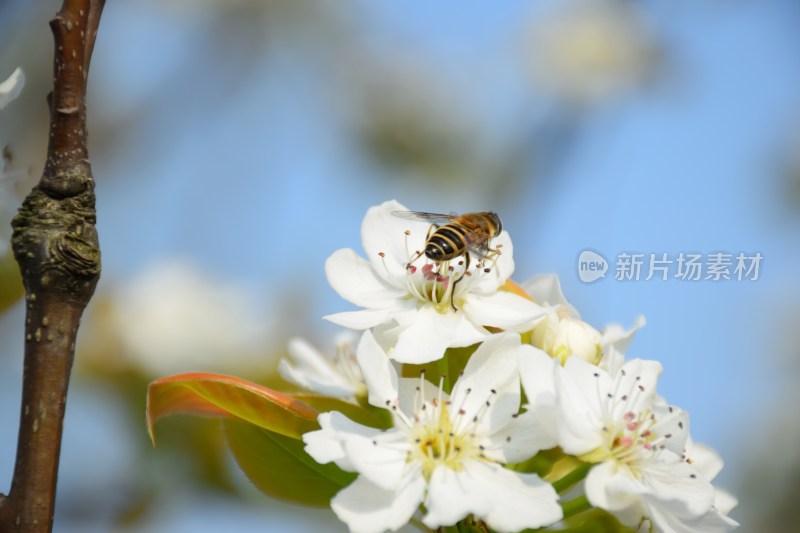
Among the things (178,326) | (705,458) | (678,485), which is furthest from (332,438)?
(178,326)

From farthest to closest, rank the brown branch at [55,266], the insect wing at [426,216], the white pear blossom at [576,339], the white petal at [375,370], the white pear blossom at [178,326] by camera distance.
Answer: the white pear blossom at [178,326]
the insect wing at [426,216]
the white pear blossom at [576,339]
the white petal at [375,370]
the brown branch at [55,266]

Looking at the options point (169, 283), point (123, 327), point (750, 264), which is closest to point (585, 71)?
point (750, 264)

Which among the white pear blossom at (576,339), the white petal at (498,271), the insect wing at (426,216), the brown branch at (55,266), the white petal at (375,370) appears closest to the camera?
the brown branch at (55,266)

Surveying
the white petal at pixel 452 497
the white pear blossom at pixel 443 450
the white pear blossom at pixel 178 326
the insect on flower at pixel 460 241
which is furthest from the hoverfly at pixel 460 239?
the white pear blossom at pixel 178 326

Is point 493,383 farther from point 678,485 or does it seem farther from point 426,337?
point 678,485

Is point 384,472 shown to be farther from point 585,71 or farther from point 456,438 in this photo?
point 585,71

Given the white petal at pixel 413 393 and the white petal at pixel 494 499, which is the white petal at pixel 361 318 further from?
the white petal at pixel 494 499
